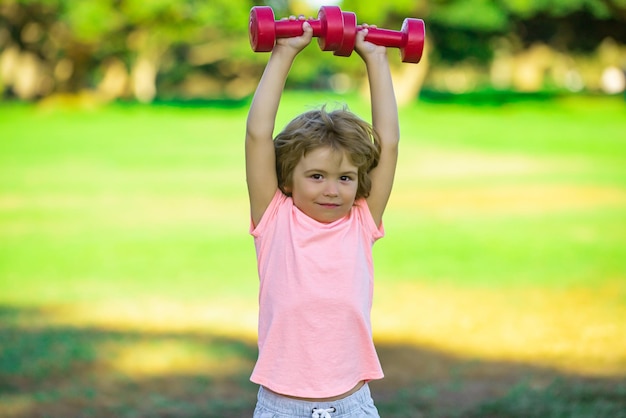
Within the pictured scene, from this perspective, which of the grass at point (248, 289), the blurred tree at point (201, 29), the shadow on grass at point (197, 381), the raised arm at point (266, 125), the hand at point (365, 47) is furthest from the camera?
the blurred tree at point (201, 29)

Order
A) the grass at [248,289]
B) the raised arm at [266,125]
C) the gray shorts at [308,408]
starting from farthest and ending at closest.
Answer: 1. the grass at [248,289]
2. the raised arm at [266,125]
3. the gray shorts at [308,408]

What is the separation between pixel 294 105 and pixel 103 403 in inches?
1124

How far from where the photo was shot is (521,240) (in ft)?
32.3

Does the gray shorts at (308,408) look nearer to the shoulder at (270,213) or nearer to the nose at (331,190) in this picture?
the shoulder at (270,213)

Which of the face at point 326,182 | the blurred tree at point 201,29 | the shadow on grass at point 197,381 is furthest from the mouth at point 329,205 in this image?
the blurred tree at point 201,29

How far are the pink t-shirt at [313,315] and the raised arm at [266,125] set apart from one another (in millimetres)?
115

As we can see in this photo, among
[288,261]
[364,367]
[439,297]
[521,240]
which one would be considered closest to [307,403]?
[364,367]

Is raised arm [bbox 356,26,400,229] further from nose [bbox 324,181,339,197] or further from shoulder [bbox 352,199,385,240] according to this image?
nose [bbox 324,181,339,197]

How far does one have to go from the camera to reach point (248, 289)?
7.50m

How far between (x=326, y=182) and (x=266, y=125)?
228 millimetres

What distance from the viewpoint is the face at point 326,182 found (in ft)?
7.77

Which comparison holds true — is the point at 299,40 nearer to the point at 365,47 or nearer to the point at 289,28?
the point at 289,28

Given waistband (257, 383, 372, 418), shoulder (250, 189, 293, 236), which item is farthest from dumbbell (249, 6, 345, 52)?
waistband (257, 383, 372, 418)

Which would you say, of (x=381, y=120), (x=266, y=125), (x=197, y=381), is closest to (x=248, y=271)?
(x=197, y=381)
